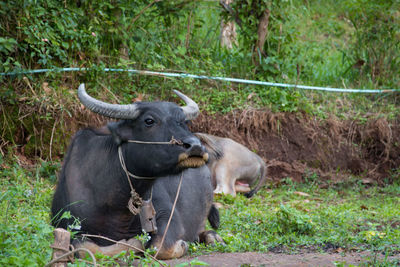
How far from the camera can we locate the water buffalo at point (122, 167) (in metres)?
4.42

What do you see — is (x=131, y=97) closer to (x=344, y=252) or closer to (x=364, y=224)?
(x=364, y=224)

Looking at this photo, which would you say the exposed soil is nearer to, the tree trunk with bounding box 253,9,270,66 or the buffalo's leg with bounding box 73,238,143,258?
the tree trunk with bounding box 253,9,270,66

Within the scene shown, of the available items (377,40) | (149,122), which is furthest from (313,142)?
(149,122)

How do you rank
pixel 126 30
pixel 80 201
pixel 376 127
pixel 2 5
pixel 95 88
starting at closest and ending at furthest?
pixel 80 201 → pixel 2 5 → pixel 95 88 → pixel 126 30 → pixel 376 127

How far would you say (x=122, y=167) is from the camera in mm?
4609

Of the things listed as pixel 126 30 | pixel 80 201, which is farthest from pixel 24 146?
pixel 80 201

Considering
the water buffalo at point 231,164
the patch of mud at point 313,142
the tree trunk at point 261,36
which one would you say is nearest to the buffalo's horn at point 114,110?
the water buffalo at point 231,164

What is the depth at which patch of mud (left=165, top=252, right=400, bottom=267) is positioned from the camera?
4277mm

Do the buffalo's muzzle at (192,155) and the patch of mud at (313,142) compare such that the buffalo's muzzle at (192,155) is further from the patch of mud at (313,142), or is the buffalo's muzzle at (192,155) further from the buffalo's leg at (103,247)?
the patch of mud at (313,142)

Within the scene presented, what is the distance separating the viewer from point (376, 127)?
9.74 meters

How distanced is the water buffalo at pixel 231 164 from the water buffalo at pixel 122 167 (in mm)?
3533

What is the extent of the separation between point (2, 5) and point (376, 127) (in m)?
6.22

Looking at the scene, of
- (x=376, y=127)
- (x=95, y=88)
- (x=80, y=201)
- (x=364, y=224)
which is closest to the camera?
(x=80, y=201)

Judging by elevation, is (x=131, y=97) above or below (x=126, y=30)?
below
